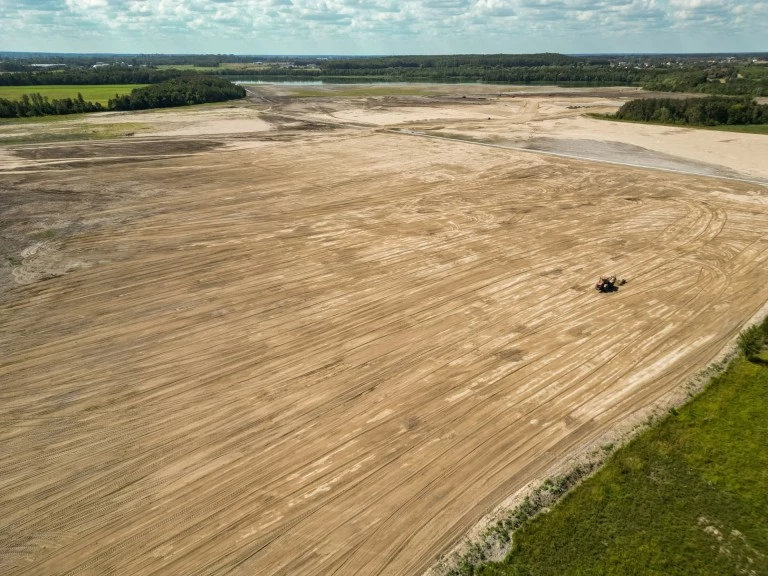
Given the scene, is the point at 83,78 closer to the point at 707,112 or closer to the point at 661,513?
the point at 707,112

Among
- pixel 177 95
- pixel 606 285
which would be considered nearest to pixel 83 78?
pixel 177 95

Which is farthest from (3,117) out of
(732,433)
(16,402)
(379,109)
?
(732,433)

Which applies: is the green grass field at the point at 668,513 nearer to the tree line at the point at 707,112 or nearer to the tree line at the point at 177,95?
the tree line at the point at 707,112

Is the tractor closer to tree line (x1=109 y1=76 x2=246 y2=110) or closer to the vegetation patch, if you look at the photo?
the vegetation patch

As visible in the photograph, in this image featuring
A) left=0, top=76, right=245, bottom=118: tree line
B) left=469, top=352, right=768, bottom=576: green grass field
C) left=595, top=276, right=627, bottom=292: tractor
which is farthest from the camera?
left=0, top=76, right=245, bottom=118: tree line

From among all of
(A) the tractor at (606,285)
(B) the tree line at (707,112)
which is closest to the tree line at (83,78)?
(B) the tree line at (707,112)

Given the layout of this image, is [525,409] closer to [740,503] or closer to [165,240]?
[740,503]

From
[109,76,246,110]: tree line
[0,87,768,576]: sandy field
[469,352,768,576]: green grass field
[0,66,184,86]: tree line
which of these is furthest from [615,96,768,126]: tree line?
[0,66,184,86]: tree line
